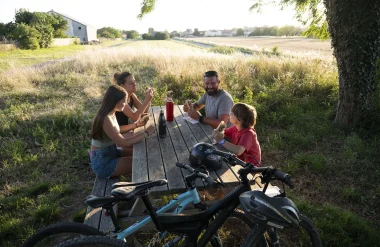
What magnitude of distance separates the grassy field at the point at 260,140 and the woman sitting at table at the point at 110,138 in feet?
2.16

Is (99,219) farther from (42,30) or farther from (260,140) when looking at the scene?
(42,30)

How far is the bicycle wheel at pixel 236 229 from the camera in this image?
210 centimetres

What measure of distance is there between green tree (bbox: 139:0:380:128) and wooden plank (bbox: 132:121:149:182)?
14.2ft

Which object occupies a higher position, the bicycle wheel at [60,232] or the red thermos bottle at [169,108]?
the red thermos bottle at [169,108]

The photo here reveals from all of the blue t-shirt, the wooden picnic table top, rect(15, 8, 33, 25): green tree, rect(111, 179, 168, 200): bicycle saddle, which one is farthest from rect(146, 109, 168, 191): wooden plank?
rect(15, 8, 33, 25): green tree

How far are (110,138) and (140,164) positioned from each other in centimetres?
68

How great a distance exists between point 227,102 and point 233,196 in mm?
2020

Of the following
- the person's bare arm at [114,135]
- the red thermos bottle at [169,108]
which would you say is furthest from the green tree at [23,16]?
the person's bare arm at [114,135]

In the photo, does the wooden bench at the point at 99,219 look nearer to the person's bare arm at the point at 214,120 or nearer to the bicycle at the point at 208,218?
the bicycle at the point at 208,218

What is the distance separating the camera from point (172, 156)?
2588 mm

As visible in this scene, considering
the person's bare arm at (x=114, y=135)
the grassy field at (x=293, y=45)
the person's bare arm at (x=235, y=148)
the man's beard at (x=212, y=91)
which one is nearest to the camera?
the person's bare arm at (x=235, y=148)

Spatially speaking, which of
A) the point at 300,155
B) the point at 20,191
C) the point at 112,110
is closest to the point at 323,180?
the point at 300,155

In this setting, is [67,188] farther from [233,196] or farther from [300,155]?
[300,155]

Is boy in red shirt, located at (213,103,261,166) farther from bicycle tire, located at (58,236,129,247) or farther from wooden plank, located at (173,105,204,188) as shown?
bicycle tire, located at (58,236,129,247)
